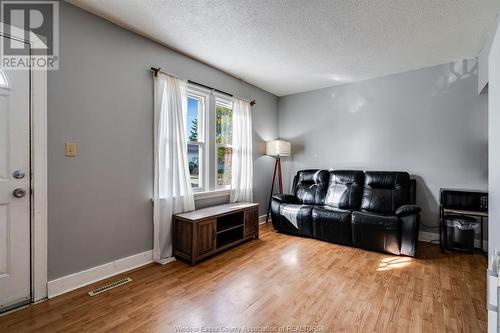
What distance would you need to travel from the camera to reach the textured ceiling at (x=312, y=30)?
2.13 metres

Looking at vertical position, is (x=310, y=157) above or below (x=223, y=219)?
above

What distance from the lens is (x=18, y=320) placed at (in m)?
1.71

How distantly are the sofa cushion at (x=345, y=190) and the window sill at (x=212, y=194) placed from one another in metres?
1.66

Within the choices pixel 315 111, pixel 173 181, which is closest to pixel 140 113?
pixel 173 181

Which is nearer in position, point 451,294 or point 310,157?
point 451,294

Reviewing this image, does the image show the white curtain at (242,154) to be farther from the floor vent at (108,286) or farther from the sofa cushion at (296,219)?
the floor vent at (108,286)

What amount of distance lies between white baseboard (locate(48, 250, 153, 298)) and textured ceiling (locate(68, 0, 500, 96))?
2.47 m

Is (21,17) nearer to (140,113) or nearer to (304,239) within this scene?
(140,113)

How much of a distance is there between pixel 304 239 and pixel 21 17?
3.94m

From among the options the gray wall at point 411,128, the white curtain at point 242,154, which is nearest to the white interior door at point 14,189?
the white curtain at point 242,154

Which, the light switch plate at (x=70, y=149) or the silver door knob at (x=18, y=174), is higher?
the light switch plate at (x=70, y=149)

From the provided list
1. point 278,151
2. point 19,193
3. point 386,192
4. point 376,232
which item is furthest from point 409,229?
point 19,193

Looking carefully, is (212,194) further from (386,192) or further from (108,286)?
(386,192)

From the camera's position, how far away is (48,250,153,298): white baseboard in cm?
203
